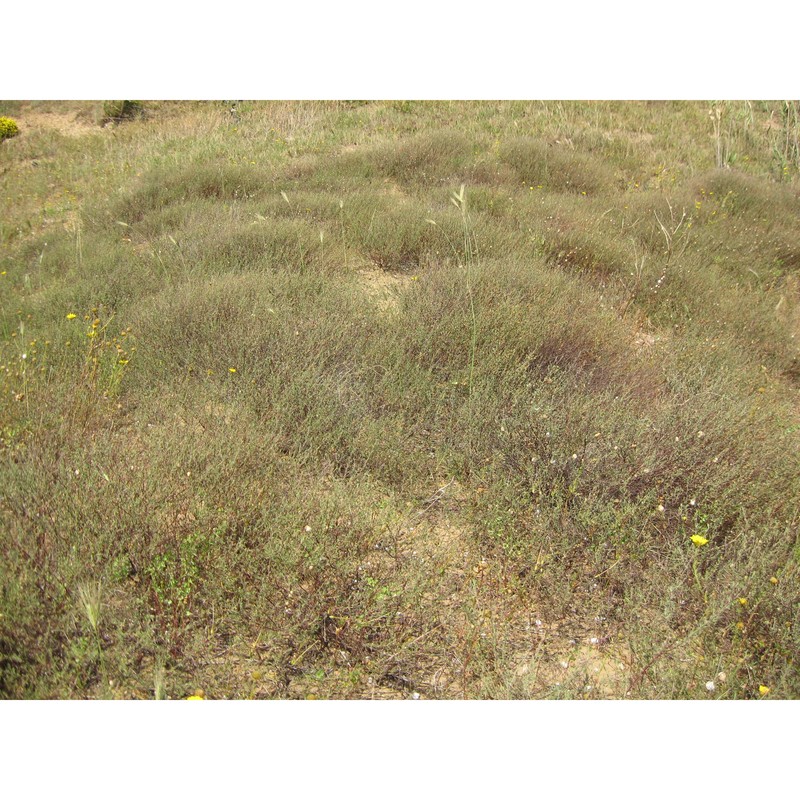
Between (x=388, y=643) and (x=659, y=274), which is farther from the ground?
(x=659, y=274)

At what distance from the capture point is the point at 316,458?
281cm

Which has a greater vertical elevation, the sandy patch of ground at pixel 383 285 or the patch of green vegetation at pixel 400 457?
the sandy patch of ground at pixel 383 285

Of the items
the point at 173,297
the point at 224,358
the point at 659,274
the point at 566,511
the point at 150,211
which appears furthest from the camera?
the point at 150,211

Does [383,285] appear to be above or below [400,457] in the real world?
above

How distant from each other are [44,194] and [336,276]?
6.95m

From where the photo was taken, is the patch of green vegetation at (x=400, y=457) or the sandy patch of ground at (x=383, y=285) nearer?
the patch of green vegetation at (x=400, y=457)

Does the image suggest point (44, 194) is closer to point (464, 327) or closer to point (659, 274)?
point (464, 327)

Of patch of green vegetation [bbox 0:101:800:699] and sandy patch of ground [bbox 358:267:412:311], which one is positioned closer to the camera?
patch of green vegetation [bbox 0:101:800:699]

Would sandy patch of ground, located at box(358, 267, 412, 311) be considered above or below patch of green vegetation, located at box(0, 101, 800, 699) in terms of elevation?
above

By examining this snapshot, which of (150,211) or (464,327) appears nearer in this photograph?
(464,327)

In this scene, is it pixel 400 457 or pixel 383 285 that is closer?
pixel 400 457

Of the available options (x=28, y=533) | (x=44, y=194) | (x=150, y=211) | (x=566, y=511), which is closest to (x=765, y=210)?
(x=566, y=511)
